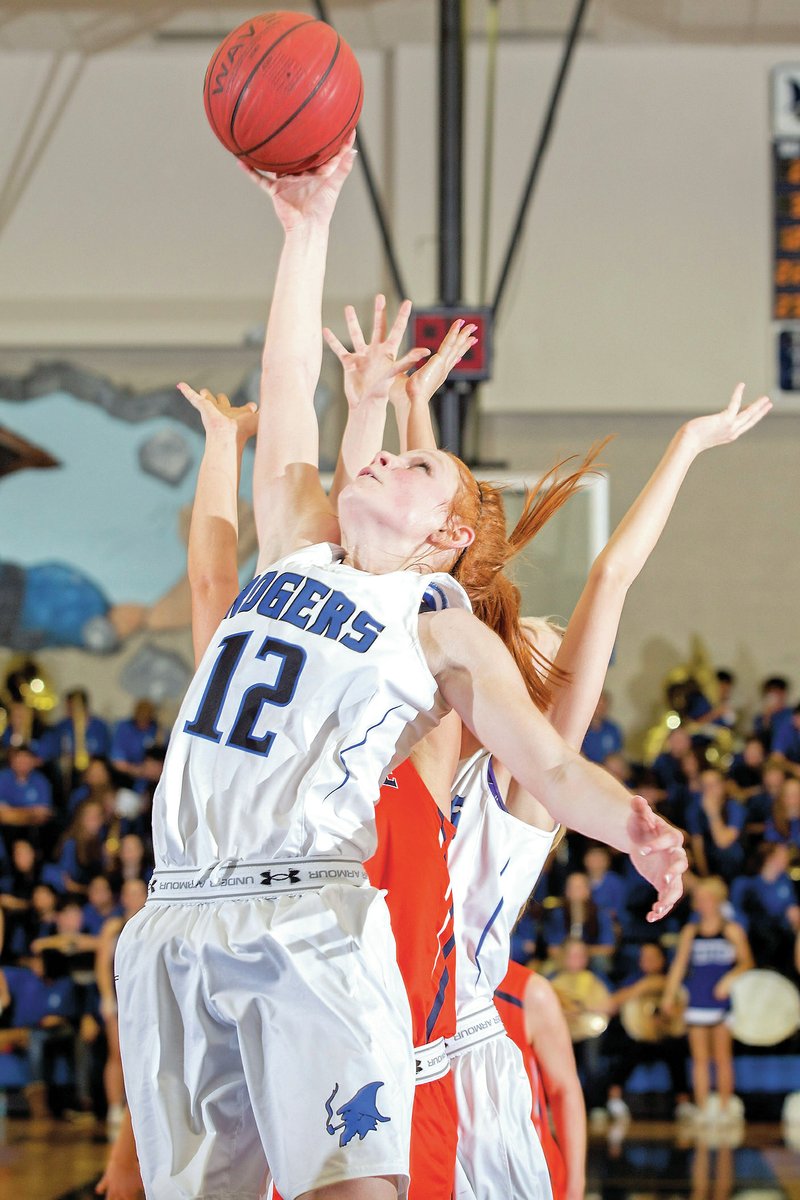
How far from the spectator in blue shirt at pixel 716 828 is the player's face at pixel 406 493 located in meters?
7.11

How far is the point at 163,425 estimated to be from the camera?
11.3 meters

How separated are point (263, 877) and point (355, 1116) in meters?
0.35

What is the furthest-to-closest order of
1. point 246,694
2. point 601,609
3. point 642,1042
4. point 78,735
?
1. point 78,735
2. point 642,1042
3. point 601,609
4. point 246,694

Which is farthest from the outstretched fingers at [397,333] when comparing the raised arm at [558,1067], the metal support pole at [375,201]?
the metal support pole at [375,201]

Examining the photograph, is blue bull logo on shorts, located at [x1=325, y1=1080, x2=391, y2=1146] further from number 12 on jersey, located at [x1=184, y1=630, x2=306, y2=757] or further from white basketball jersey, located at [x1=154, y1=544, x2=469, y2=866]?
number 12 on jersey, located at [x1=184, y1=630, x2=306, y2=757]

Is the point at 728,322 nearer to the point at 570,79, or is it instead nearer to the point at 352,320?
the point at 570,79

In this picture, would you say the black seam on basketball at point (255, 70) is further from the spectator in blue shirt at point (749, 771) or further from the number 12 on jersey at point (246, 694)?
the spectator in blue shirt at point (749, 771)

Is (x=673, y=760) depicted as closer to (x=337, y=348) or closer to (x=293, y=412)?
(x=337, y=348)

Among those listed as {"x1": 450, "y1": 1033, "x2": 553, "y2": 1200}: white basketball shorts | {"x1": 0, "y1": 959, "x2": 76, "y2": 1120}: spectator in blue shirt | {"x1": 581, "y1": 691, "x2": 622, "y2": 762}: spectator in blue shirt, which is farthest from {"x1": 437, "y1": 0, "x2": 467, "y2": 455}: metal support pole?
{"x1": 450, "y1": 1033, "x2": 553, "y2": 1200}: white basketball shorts

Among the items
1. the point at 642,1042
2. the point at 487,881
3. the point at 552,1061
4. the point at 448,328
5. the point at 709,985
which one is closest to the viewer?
the point at 487,881

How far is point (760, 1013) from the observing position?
855 cm

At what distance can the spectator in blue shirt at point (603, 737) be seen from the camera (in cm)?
1009

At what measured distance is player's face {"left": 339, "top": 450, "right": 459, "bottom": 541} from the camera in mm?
2350

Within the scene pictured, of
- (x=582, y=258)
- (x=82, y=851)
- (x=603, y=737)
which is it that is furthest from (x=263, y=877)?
(x=582, y=258)
